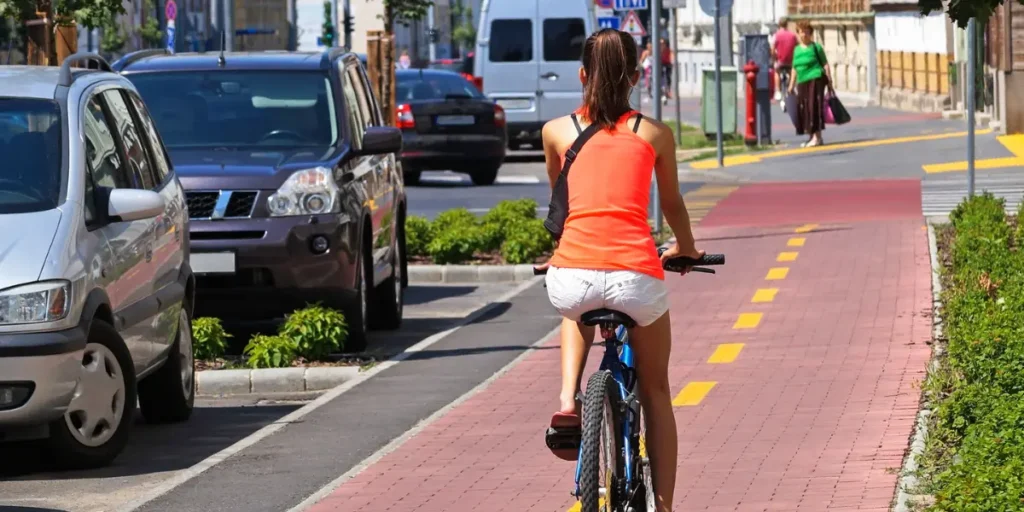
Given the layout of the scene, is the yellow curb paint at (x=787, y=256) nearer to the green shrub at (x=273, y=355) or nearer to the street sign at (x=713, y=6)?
the green shrub at (x=273, y=355)

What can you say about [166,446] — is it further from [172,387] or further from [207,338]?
[207,338]

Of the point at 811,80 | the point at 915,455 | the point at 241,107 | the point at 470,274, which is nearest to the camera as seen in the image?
the point at 915,455

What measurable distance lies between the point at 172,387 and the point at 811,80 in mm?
21743

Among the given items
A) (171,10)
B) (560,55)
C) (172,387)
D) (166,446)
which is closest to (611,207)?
(166,446)

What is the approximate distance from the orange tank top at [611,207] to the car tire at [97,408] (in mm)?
2957

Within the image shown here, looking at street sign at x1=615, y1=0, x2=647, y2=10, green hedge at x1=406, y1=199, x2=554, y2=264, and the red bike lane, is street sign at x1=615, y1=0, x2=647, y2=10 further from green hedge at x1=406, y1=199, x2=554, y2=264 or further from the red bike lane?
the red bike lane

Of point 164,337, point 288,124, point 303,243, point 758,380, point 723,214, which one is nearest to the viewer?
point 164,337

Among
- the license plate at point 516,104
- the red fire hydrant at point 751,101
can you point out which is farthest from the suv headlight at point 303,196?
the license plate at point 516,104

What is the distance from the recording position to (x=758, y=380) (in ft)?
34.1

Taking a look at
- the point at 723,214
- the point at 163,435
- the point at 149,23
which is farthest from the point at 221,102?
the point at 149,23

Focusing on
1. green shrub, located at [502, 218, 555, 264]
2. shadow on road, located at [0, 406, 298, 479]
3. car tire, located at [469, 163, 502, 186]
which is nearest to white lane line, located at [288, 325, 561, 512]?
shadow on road, located at [0, 406, 298, 479]

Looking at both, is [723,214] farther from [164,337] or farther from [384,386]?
[164,337]

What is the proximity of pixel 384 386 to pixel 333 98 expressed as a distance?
2.85 m

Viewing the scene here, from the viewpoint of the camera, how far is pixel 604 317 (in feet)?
19.5
